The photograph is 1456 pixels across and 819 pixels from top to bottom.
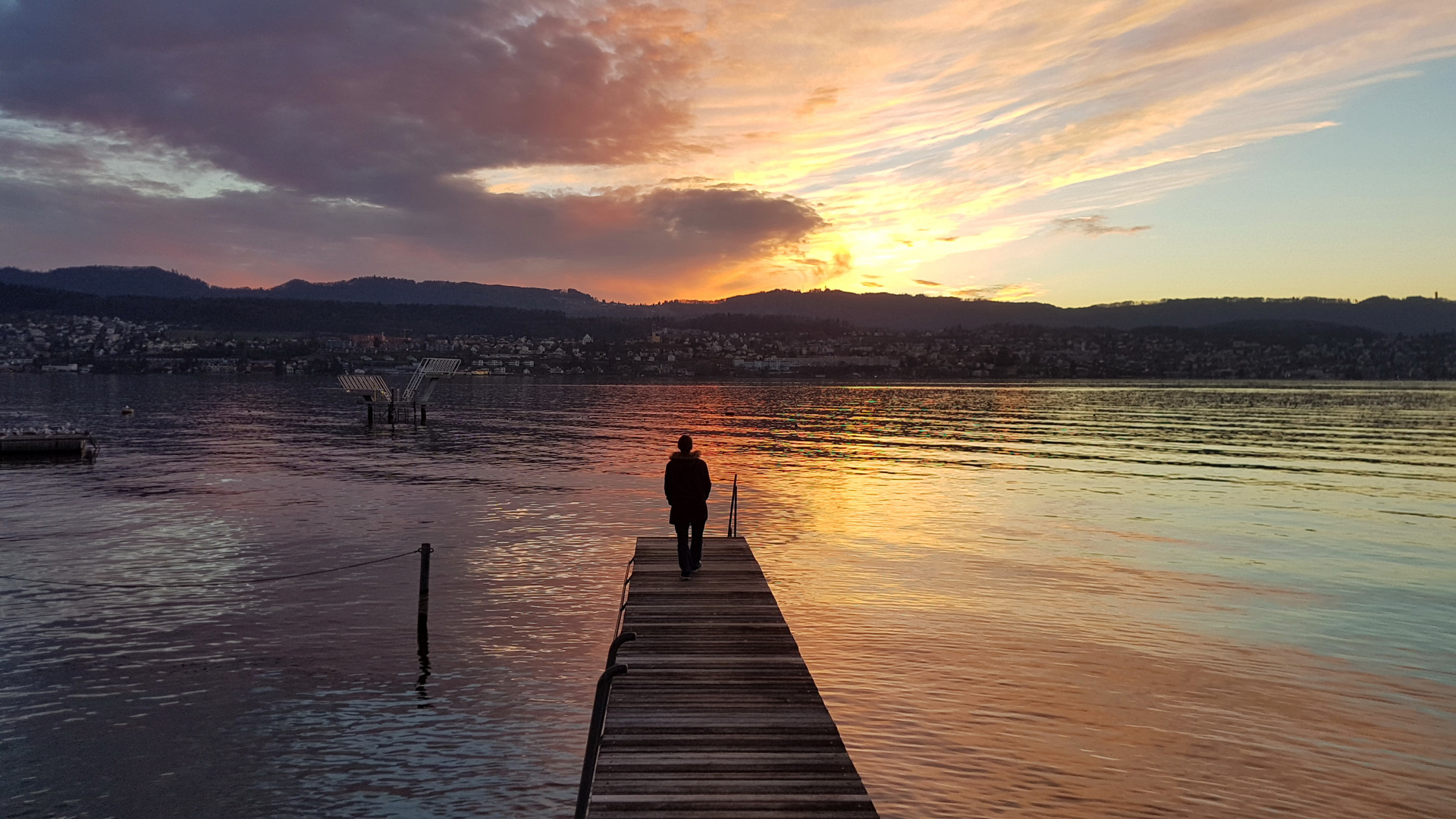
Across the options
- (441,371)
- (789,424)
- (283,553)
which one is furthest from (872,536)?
(441,371)

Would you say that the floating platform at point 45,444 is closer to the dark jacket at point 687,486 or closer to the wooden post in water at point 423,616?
the wooden post in water at point 423,616

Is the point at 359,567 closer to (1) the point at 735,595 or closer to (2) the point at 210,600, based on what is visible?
(2) the point at 210,600

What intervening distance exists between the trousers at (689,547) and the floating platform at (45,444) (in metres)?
54.2

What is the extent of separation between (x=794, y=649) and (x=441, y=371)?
9356 cm

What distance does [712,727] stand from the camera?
1017 centimetres

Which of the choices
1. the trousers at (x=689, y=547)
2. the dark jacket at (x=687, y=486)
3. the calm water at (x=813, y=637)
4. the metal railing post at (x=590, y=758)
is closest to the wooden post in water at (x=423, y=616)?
the calm water at (x=813, y=637)

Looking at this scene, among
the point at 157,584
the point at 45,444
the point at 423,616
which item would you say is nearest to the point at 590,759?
the point at 423,616

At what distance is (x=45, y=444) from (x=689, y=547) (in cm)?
5605

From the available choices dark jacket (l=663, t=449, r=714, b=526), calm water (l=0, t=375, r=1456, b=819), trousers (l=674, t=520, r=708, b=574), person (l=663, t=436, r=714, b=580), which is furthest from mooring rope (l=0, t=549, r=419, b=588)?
dark jacket (l=663, t=449, r=714, b=526)

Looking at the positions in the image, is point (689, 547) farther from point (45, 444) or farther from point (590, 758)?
point (45, 444)

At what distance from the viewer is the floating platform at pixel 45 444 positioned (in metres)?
54.9

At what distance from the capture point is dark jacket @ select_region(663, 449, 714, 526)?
54.6ft

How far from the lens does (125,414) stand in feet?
351

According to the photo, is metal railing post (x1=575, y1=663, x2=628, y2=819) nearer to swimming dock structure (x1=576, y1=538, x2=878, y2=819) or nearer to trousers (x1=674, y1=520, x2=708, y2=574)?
swimming dock structure (x1=576, y1=538, x2=878, y2=819)
